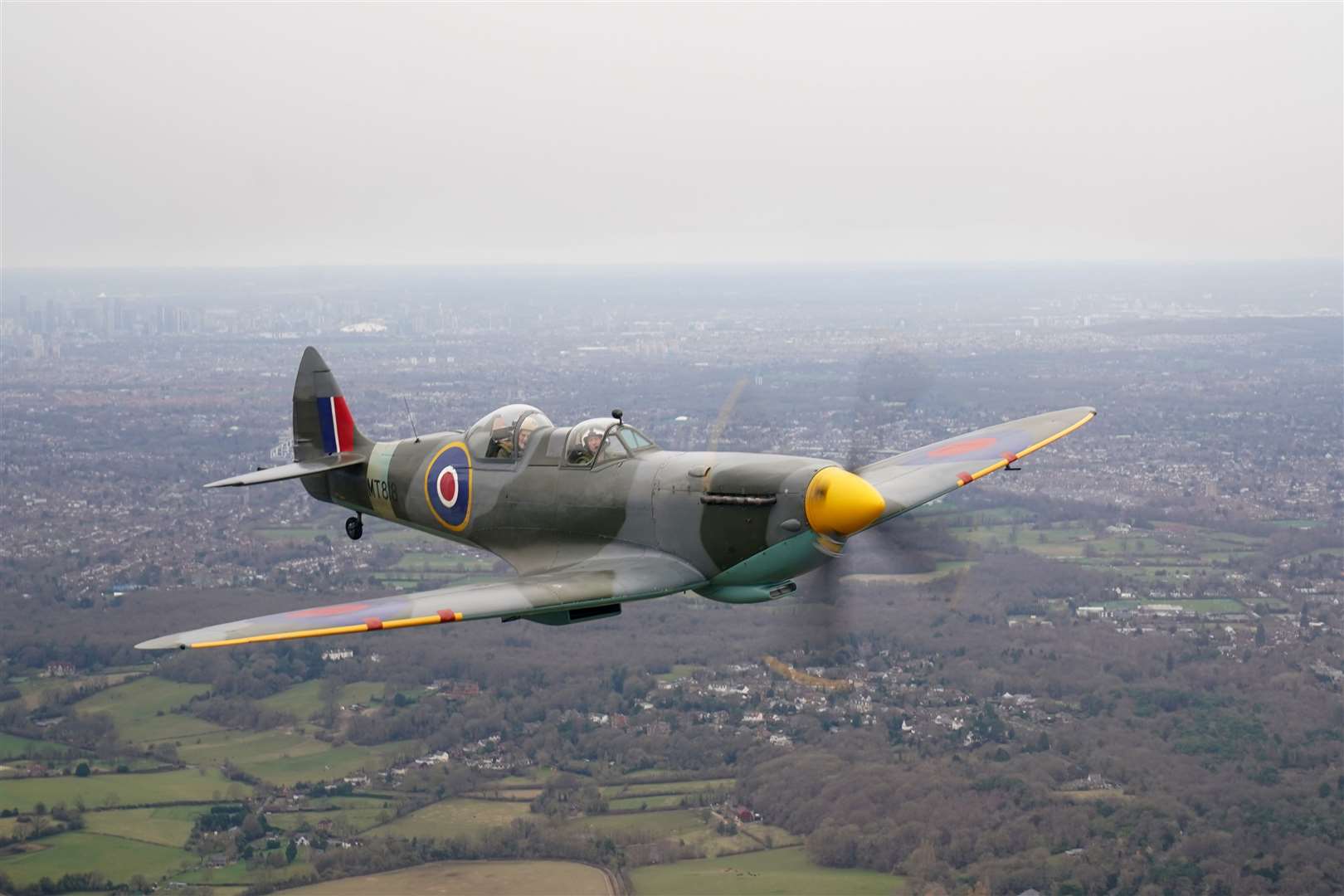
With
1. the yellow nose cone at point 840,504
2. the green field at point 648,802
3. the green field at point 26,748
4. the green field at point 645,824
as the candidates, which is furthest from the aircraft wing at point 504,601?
the green field at point 26,748

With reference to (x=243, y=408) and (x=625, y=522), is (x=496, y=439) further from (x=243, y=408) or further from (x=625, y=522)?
(x=243, y=408)

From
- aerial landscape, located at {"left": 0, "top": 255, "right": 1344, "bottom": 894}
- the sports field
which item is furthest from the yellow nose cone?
the sports field

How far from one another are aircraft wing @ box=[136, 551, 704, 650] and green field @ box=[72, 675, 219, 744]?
43077 mm

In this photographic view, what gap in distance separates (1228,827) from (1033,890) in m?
11.4

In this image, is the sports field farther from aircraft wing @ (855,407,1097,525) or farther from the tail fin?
aircraft wing @ (855,407,1097,525)

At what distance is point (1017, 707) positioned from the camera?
63.2 m

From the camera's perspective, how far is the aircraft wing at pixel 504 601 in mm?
18844

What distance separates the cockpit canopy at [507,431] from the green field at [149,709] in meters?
40.8

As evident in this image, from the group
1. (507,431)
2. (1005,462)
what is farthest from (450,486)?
(1005,462)

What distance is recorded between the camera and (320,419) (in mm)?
28641

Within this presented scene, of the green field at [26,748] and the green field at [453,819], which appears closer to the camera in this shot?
the green field at [453,819]

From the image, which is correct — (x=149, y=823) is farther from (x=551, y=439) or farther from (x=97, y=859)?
(x=551, y=439)

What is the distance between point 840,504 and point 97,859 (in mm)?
37684

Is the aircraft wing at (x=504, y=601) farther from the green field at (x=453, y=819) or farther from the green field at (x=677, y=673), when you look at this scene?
the green field at (x=677, y=673)
